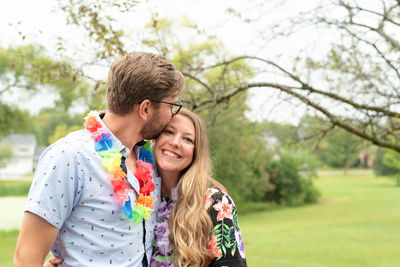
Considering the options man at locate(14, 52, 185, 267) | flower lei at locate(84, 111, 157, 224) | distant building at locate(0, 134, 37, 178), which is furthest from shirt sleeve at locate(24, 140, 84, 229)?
distant building at locate(0, 134, 37, 178)

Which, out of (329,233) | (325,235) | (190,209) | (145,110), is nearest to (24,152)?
(329,233)

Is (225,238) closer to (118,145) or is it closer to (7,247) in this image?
(118,145)

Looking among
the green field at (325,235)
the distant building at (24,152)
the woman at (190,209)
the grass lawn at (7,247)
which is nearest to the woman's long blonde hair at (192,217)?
the woman at (190,209)

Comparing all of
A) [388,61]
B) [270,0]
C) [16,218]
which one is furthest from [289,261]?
[16,218]

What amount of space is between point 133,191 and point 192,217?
0.43m

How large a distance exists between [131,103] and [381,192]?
108ft

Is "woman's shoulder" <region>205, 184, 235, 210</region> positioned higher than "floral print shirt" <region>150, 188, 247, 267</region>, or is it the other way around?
"woman's shoulder" <region>205, 184, 235, 210</region>

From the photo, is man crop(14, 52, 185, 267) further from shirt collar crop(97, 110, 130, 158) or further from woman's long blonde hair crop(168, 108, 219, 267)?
woman's long blonde hair crop(168, 108, 219, 267)

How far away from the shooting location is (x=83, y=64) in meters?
5.15

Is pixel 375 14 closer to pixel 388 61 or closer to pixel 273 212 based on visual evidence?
pixel 388 61

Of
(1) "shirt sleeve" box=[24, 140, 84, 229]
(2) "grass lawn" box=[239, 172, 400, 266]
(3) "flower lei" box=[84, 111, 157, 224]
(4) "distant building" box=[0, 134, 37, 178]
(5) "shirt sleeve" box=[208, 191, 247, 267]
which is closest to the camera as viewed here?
(1) "shirt sleeve" box=[24, 140, 84, 229]

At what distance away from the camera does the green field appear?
1026cm

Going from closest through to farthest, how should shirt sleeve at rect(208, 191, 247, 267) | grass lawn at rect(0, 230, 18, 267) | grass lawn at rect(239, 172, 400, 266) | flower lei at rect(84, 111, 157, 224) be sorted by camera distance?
flower lei at rect(84, 111, 157, 224) < shirt sleeve at rect(208, 191, 247, 267) < grass lawn at rect(239, 172, 400, 266) < grass lawn at rect(0, 230, 18, 267)

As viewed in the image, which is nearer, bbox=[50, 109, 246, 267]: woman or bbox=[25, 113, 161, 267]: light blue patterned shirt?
bbox=[25, 113, 161, 267]: light blue patterned shirt
